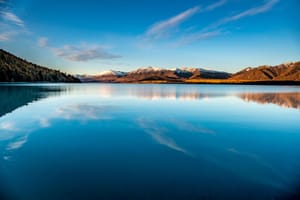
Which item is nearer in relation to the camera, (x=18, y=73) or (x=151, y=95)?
(x=151, y=95)

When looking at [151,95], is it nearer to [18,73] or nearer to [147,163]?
[147,163]

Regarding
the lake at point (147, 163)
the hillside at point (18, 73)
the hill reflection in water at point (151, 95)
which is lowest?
the lake at point (147, 163)

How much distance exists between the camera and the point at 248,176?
5.84 meters

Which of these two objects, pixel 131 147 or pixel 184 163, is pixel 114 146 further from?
pixel 184 163

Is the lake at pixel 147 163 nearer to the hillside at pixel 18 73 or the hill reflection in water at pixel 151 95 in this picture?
the hill reflection in water at pixel 151 95

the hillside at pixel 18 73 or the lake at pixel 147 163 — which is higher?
the hillside at pixel 18 73

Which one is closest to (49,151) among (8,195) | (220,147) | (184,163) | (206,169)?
(8,195)

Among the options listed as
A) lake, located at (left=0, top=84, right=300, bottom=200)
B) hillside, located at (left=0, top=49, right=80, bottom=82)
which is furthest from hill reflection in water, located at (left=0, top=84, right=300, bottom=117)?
hillside, located at (left=0, top=49, right=80, bottom=82)

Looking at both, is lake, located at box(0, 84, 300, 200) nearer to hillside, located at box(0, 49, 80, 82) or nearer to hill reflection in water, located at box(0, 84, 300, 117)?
hill reflection in water, located at box(0, 84, 300, 117)

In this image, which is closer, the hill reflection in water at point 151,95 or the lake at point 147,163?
the lake at point 147,163

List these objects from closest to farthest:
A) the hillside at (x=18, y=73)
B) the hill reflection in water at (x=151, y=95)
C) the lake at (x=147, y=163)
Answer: the lake at (x=147, y=163) → the hill reflection in water at (x=151, y=95) → the hillside at (x=18, y=73)

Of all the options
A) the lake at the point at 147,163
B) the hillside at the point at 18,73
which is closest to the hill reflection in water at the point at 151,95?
the lake at the point at 147,163

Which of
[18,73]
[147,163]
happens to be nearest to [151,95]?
[147,163]

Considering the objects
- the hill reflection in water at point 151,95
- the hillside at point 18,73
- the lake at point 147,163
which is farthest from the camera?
the hillside at point 18,73
